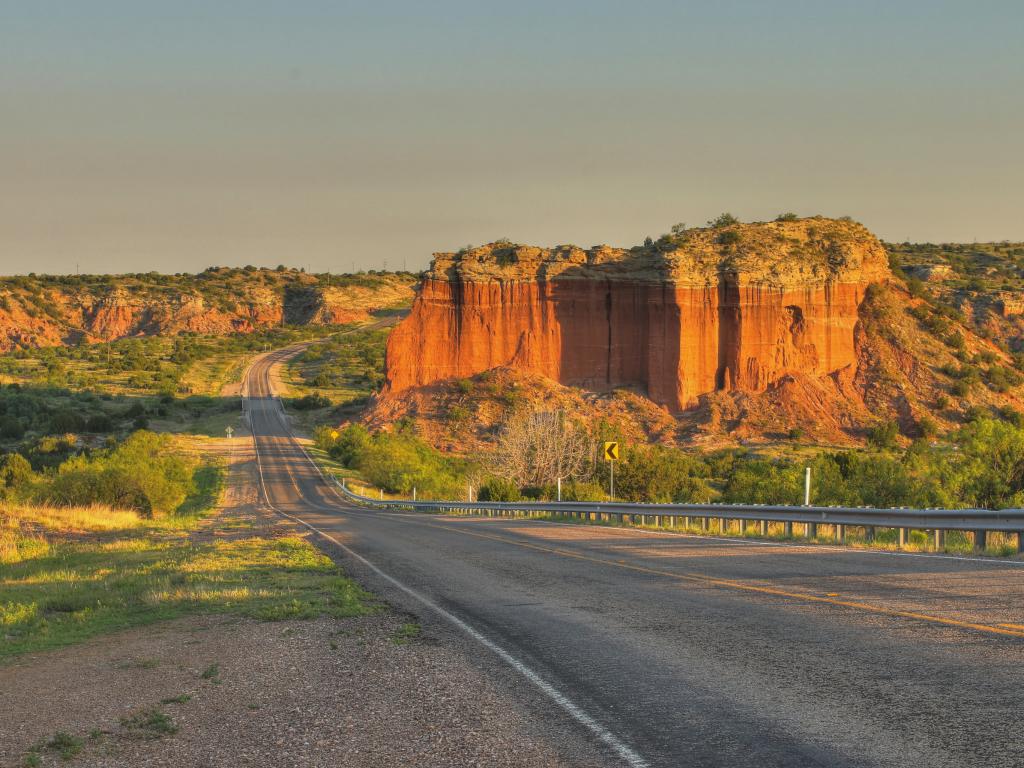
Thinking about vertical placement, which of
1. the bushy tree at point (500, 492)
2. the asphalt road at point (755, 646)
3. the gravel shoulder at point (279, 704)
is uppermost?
the asphalt road at point (755, 646)

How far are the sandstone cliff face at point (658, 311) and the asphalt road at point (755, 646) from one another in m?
59.7

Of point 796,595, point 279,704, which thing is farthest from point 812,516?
point 279,704

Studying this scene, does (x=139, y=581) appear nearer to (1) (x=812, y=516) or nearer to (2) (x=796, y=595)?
(2) (x=796, y=595)

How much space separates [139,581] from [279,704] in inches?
369

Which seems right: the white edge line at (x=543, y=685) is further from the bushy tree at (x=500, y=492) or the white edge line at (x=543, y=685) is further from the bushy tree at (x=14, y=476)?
the bushy tree at (x=14, y=476)

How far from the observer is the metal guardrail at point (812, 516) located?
14.8m

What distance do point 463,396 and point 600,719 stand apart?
68812mm

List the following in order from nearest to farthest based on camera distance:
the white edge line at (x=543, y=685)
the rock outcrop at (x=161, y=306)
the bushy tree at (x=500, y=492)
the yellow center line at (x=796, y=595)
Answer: the white edge line at (x=543, y=685)
the yellow center line at (x=796, y=595)
the bushy tree at (x=500, y=492)
the rock outcrop at (x=161, y=306)

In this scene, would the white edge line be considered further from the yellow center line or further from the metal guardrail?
the metal guardrail

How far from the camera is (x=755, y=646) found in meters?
8.10

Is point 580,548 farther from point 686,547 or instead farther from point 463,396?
point 463,396

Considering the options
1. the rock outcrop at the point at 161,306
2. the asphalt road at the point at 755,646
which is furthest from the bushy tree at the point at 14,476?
the rock outcrop at the point at 161,306

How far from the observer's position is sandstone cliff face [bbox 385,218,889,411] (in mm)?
74875

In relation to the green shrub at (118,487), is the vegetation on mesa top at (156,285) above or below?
above
